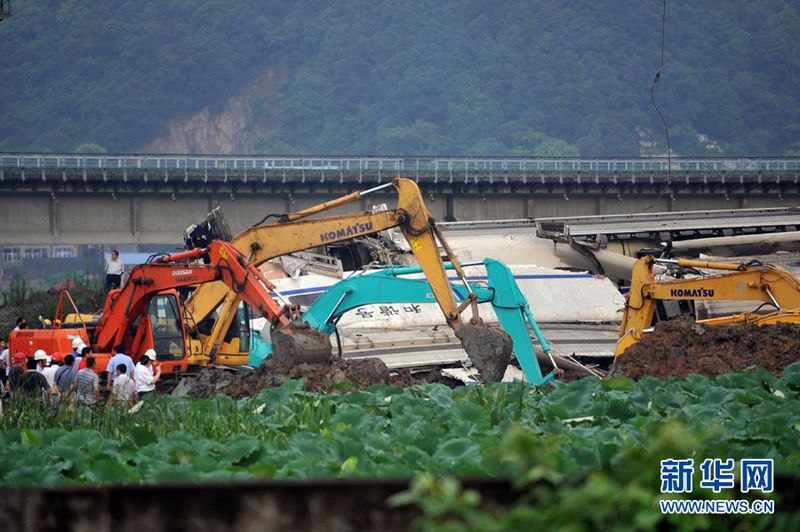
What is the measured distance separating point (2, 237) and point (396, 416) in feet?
145

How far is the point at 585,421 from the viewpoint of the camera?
36.9 ft

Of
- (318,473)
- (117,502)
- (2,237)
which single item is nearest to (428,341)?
(318,473)

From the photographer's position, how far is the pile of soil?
17438 mm

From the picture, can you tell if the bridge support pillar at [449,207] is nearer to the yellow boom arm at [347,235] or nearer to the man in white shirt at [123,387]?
the yellow boom arm at [347,235]

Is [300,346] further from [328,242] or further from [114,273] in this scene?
[114,273]

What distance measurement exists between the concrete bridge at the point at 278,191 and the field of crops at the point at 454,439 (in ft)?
135

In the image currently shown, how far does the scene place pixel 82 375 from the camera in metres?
17.9

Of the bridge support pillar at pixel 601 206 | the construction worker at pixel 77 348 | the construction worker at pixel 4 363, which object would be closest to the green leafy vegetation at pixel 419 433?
the construction worker at pixel 77 348

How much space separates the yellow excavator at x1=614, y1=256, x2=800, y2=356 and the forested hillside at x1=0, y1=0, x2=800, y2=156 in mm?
130219

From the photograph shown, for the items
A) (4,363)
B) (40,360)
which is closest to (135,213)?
(4,363)

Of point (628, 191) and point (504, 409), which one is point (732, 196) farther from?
point (504, 409)

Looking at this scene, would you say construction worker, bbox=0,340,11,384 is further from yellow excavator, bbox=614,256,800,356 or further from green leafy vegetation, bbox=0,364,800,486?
yellow excavator, bbox=614,256,800,356

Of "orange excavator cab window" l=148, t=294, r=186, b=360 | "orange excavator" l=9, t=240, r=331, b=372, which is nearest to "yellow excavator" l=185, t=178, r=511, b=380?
"orange excavator cab window" l=148, t=294, r=186, b=360

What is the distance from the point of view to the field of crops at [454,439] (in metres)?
5.53
